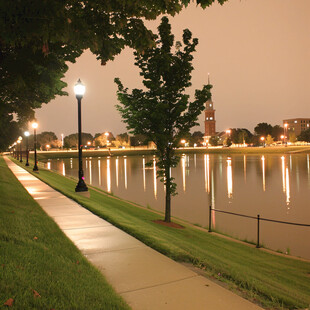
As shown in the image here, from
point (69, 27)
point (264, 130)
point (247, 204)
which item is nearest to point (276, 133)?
point (264, 130)

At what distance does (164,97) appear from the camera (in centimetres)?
1312

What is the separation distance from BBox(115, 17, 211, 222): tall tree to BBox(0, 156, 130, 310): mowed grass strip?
21.9 feet

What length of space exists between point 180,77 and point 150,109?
1.93 meters

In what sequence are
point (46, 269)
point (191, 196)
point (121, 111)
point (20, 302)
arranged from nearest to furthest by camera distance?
1. point (20, 302)
2. point (46, 269)
3. point (121, 111)
4. point (191, 196)

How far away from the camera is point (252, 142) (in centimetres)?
19550

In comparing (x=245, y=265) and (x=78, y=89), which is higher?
(x=78, y=89)

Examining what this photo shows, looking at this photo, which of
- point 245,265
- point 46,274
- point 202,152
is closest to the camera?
point 46,274

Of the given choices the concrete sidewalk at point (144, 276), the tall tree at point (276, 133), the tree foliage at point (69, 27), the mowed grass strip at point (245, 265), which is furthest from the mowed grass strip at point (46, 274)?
the tall tree at point (276, 133)

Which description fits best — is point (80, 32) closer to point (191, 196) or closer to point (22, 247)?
point (22, 247)

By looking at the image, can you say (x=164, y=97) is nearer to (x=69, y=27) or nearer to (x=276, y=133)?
(x=69, y=27)

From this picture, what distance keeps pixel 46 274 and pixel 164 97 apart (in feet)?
31.7

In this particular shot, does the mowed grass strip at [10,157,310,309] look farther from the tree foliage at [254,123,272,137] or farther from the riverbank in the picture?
the tree foliage at [254,123,272,137]

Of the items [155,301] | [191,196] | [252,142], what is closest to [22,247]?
[155,301]

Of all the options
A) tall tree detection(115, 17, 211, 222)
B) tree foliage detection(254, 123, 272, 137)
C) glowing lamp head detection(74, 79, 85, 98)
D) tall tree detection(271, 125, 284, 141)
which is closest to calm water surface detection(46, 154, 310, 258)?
tall tree detection(115, 17, 211, 222)
